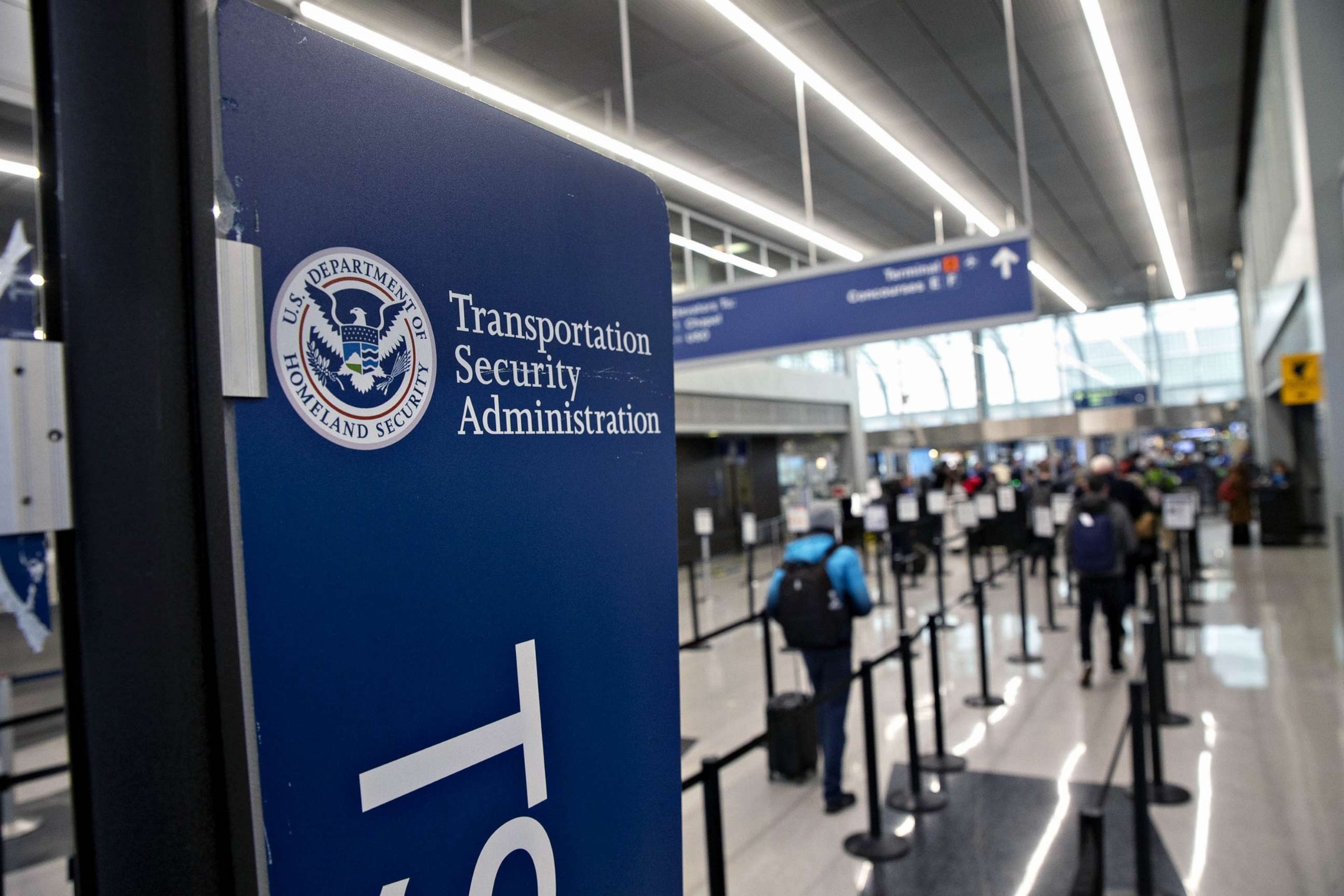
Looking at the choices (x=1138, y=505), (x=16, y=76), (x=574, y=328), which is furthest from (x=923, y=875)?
(x=1138, y=505)

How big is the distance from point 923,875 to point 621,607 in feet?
11.4

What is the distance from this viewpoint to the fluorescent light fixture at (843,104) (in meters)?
6.00

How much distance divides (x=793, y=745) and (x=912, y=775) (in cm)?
74

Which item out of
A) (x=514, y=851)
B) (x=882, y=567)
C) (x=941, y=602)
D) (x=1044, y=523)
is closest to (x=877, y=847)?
(x=514, y=851)

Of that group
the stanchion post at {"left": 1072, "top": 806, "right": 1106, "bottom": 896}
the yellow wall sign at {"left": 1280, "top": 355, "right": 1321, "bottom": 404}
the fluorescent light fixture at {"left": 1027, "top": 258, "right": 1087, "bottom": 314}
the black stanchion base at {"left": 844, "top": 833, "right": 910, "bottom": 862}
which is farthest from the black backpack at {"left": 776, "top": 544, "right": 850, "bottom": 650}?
the fluorescent light fixture at {"left": 1027, "top": 258, "right": 1087, "bottom": 314}

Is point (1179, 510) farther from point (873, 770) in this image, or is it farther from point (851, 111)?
point (873, 770)

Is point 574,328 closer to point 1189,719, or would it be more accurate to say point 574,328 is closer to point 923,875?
point 923,875

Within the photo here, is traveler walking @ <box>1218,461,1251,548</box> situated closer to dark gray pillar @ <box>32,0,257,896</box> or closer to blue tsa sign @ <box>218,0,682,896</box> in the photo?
blue tsa sign @ <box>218,0,682,896</box>

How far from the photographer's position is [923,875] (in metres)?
3.87

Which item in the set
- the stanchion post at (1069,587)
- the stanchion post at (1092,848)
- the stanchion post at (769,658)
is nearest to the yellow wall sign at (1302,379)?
the stanchion post at (1069,587)

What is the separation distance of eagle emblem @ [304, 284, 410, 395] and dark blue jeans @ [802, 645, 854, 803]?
4.09m

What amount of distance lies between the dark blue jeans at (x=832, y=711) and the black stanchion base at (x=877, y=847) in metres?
0.42

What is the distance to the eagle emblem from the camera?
789 millimetres

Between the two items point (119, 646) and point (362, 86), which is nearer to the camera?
point (119, 646)
